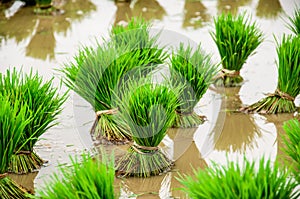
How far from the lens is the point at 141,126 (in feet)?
12.7

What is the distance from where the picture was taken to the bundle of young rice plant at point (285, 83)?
466cm

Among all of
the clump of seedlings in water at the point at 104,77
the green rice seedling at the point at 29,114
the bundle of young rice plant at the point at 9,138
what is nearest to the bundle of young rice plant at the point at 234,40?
the clump of seedlings in water at the point at 104,77

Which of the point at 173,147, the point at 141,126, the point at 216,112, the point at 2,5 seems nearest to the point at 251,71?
the point at 216,112

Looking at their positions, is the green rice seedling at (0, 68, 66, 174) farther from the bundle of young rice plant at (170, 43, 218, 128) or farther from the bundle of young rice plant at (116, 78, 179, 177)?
the bundle of young rice plant at (170, 43, 218, 128)

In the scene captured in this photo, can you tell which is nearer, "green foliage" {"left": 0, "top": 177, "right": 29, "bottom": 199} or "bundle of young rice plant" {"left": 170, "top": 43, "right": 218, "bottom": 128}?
"green foliage" {"left": 0, "top": 177, "right": 29, "bottom": 199}

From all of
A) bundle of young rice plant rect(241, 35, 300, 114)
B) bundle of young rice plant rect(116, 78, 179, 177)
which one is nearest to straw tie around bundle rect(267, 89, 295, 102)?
bundle of young rice plant rect(241, 35, 300, 114)

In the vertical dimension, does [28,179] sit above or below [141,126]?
below

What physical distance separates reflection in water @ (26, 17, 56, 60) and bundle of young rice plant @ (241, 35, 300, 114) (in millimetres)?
2055

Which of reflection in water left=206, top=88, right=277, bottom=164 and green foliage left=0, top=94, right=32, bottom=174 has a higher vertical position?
green foliage left=0, top=94, right=32, bottom=174

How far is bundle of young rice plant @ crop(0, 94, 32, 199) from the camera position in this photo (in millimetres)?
3516

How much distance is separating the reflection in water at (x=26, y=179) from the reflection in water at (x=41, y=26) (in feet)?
7.33

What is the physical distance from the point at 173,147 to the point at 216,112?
2.12ft

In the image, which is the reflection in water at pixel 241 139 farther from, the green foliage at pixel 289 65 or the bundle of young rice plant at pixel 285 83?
the green foliage at pixel 289 65

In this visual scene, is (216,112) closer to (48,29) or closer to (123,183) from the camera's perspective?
(123,183)
